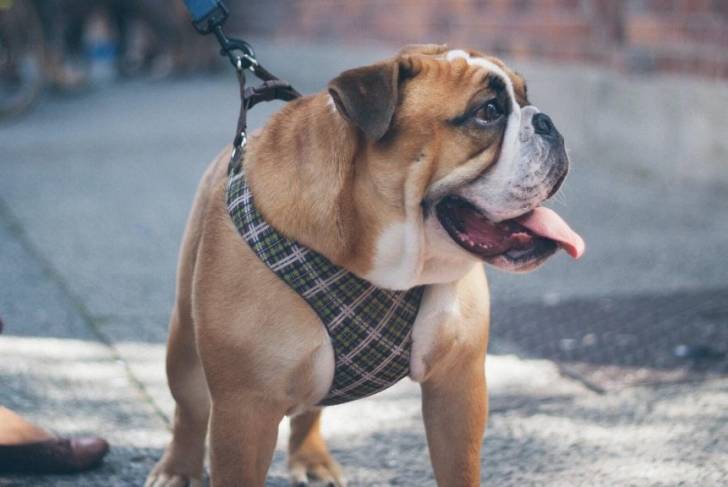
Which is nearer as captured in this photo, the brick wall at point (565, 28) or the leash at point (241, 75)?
the leash at point (241, 75)

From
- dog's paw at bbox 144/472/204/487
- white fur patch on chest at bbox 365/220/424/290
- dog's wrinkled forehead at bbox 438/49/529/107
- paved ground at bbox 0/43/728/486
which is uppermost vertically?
dog's wrinkled forehead at bbox 438/49/529/107

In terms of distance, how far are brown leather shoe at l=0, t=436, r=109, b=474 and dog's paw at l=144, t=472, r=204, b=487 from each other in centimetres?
23

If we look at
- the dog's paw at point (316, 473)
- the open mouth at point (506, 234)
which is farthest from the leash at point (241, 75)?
the dog's paw at point (316, 473)

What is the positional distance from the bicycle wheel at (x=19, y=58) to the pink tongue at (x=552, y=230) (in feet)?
27.4

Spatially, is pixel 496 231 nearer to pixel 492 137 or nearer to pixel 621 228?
pixel 492 137

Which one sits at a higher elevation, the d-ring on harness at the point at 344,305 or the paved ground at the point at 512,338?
the d-ring on harness at the point at 344,305

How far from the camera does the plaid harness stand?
2.56 metres

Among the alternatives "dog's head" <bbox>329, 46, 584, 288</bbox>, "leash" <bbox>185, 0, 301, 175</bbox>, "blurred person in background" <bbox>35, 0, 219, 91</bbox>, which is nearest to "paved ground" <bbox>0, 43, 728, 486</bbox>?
"dog's head" <bbox>329, 46, 584, 288</bbox>

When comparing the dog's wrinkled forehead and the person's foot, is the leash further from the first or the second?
the person's foot

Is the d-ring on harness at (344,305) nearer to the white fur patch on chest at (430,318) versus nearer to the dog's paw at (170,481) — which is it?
the white fur patch on chest at (430,318)

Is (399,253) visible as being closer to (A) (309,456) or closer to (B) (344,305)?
(B) (344,305)

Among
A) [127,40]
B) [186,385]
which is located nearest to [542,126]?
[186,385]

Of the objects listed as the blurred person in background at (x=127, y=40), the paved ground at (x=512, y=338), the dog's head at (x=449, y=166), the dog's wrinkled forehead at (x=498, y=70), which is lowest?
the blurred person in background at (x=127, y=40)

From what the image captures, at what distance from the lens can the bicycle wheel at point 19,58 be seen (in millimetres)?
10141
